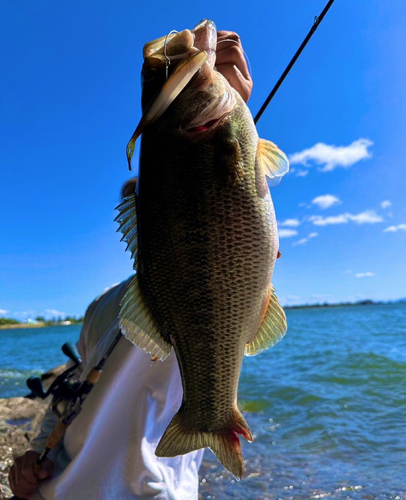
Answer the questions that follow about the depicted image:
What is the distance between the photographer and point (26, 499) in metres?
2.62

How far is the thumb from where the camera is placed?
8.11 ft

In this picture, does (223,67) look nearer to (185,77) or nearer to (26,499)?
(185,77)

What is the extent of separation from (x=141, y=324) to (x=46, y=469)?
1420 millimetres

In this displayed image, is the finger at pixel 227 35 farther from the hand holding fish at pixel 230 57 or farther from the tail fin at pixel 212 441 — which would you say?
the tail fin at pixel 212 441

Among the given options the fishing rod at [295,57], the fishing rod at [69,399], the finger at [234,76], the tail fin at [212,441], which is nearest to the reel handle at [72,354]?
the fishing rod at [69,399]

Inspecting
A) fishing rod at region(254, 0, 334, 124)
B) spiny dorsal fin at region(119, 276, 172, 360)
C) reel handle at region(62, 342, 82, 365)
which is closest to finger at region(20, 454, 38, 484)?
reel handle at region(62, 342, 82, 365)

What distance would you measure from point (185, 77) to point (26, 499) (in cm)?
269

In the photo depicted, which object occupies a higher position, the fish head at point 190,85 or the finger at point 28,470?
the fish head at point 190,85

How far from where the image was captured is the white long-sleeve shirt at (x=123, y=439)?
2254 mm

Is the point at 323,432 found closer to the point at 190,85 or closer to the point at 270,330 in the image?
the point at 270,330

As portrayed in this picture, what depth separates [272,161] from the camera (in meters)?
1.79

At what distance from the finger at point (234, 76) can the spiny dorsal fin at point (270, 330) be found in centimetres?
99

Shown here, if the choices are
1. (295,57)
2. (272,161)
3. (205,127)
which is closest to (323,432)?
(295,57)

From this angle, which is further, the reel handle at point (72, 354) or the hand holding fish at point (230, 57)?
the reel handle at point (72, 354)
